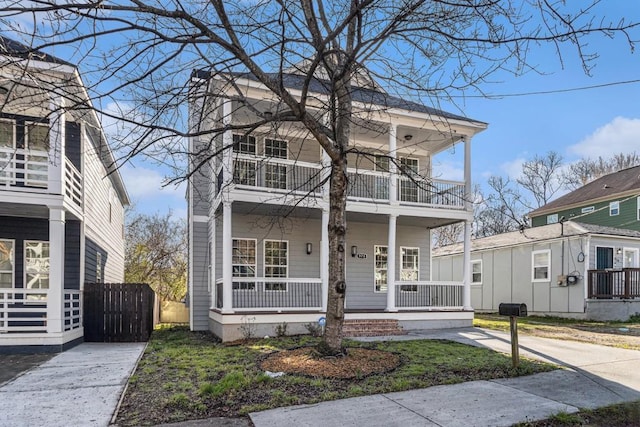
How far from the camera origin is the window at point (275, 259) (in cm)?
1230

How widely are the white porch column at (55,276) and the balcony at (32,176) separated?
67 cm

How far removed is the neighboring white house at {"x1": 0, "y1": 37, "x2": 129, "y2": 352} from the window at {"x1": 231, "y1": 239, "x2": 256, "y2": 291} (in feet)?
12.7

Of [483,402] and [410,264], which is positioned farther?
[410,264]

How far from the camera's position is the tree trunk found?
6516 mm

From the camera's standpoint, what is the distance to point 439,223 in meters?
13.4

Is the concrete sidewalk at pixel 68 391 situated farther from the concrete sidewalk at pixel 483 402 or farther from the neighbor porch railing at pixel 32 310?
the concrete sidewalk at pixel 483 402

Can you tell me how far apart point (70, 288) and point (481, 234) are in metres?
33.2

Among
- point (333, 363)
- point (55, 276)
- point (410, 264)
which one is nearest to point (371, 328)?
point (410, 264)

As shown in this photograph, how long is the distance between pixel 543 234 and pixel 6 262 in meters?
18.6

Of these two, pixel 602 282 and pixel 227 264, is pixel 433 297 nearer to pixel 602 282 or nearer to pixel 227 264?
pixel 227 264

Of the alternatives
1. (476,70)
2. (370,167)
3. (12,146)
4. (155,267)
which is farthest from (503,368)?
(155,267)

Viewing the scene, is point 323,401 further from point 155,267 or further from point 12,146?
point 155,267

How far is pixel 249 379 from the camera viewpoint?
5.45 m

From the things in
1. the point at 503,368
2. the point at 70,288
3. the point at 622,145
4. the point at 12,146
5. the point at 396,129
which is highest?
the point at 622,145
